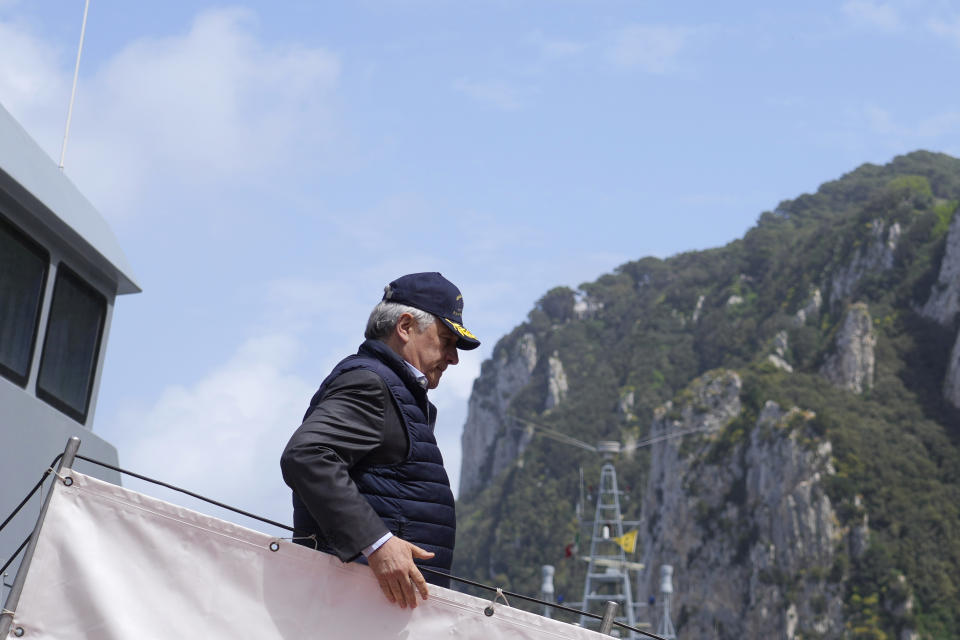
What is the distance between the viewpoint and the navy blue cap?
3252 millimetres

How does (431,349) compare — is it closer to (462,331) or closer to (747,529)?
(462,331)

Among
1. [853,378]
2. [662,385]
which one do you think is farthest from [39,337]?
[662,385]

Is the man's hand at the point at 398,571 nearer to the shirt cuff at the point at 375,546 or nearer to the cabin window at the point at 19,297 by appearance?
the shirt cuff at the point at 375,546

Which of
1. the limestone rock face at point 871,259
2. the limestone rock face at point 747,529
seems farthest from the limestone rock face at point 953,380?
the limestone rock face at point 871,259

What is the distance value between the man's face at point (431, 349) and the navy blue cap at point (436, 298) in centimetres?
3

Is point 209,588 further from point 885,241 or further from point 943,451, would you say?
point 885,241

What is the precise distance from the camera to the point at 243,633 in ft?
9.05

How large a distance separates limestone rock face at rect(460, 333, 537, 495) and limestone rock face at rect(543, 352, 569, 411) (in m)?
7.87

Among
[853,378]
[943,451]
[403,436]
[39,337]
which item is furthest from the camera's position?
[853,378]

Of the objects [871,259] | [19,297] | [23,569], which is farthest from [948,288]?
[23,569]

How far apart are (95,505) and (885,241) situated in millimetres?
85236

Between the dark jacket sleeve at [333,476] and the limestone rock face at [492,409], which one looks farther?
the limestone rock face at [492,409]

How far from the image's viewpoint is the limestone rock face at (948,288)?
68125 mm

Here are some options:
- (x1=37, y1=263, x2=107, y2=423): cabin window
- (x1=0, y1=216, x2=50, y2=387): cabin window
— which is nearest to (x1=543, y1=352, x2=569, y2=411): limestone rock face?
(x1=37, y1=263, x2=107, y2=423): cabin window
